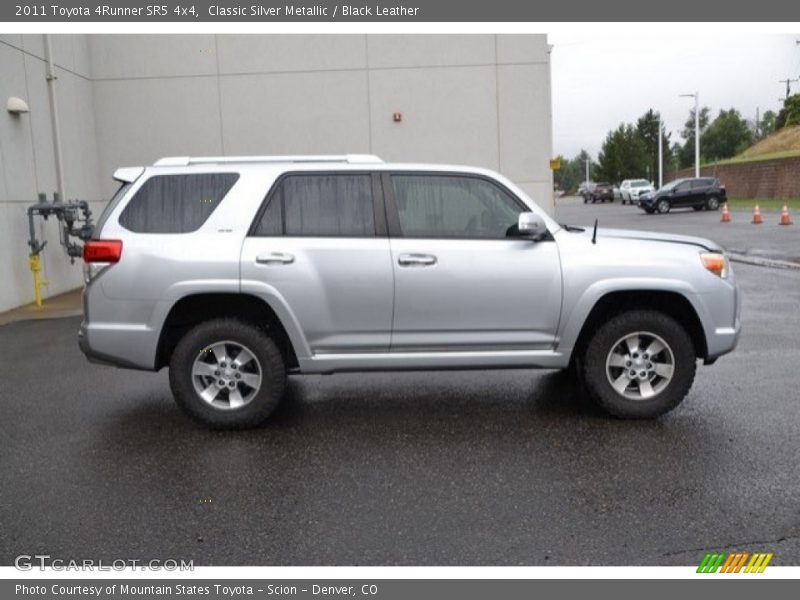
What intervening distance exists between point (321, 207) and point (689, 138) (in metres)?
104

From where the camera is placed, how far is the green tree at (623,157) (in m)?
80.5

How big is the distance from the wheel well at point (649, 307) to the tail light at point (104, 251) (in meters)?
3.48

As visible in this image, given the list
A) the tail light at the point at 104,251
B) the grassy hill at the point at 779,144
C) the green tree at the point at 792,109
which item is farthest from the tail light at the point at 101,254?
the green tree at the point at 792,109

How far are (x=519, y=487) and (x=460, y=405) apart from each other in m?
1.86

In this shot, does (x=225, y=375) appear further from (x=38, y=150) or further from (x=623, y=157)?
(x=623, y=157)

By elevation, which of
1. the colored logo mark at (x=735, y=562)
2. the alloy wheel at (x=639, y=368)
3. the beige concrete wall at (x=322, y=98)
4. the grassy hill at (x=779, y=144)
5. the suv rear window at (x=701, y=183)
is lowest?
the colored logo mark at (x=735, y=562)

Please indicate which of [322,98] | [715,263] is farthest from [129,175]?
[322,98]

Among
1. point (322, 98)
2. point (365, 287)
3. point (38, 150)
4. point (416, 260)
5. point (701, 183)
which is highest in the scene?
point (322, 98)

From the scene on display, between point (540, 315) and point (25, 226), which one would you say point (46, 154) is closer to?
point (25, 226)

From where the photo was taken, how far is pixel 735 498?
4.41m

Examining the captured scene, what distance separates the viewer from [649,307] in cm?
600

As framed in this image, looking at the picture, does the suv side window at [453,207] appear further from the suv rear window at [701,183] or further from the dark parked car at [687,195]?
the suv rear window at [701,183]

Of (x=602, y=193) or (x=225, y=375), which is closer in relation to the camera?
(x=225, y=375)

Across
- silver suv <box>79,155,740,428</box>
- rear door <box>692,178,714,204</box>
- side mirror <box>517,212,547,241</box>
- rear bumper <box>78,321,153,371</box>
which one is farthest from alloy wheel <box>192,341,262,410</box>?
rear door <box>692,178,714,204</box>
